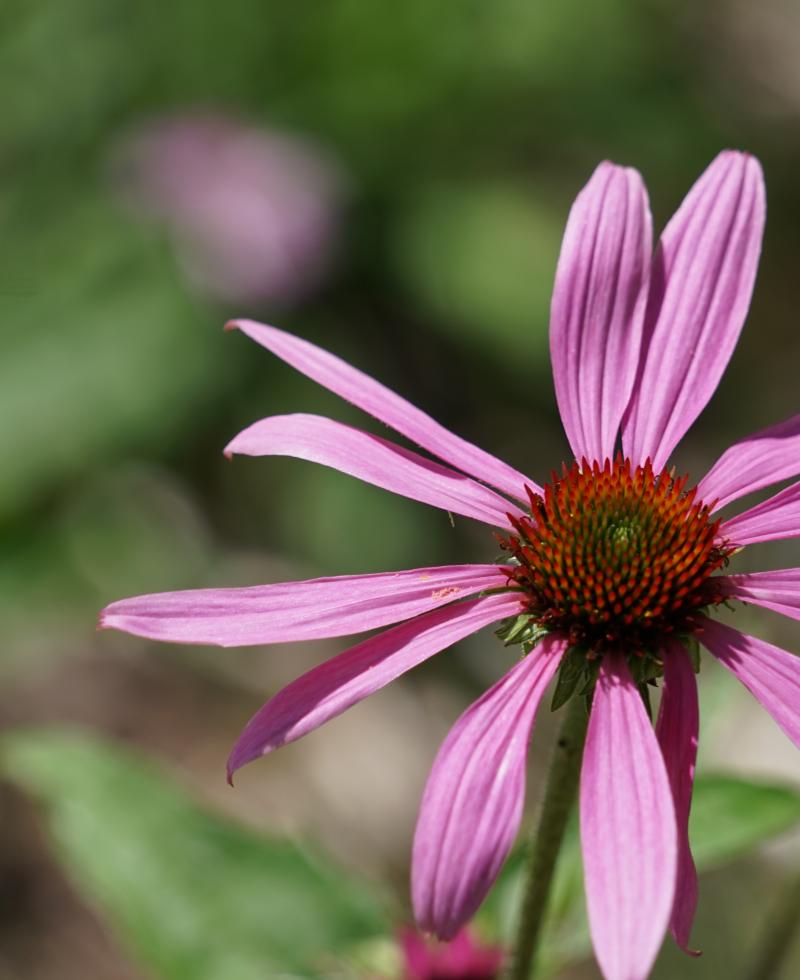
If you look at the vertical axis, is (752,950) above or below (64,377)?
below

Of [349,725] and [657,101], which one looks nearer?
[349,725]

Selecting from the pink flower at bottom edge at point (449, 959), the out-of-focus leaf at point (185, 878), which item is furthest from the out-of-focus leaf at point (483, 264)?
the pink flower at bottom edge at point (449, 959)

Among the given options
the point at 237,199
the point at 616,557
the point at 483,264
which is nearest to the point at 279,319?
the point at 237,199

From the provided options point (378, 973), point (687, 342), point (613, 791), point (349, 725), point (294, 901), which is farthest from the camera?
point (349, 725)

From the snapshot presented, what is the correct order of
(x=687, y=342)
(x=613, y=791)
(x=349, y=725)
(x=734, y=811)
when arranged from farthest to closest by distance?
(x=349, y=725)
(x=734, y=811)
(x=687, y=342)
(x=613, y=791)

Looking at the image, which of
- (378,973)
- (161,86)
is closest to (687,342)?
(378,973)

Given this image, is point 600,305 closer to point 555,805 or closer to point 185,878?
point 555,805

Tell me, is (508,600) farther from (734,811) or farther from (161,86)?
(161,86)

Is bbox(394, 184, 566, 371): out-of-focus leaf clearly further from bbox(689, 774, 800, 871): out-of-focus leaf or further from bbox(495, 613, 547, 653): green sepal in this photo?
bbox(495, 613, 547, 653): green sepal

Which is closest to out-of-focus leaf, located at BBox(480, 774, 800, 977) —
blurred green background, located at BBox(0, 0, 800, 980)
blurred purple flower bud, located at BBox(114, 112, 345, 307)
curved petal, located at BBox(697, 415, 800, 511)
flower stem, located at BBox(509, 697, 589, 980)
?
flower stem, located at BBox(509, 697, 589, 980)
